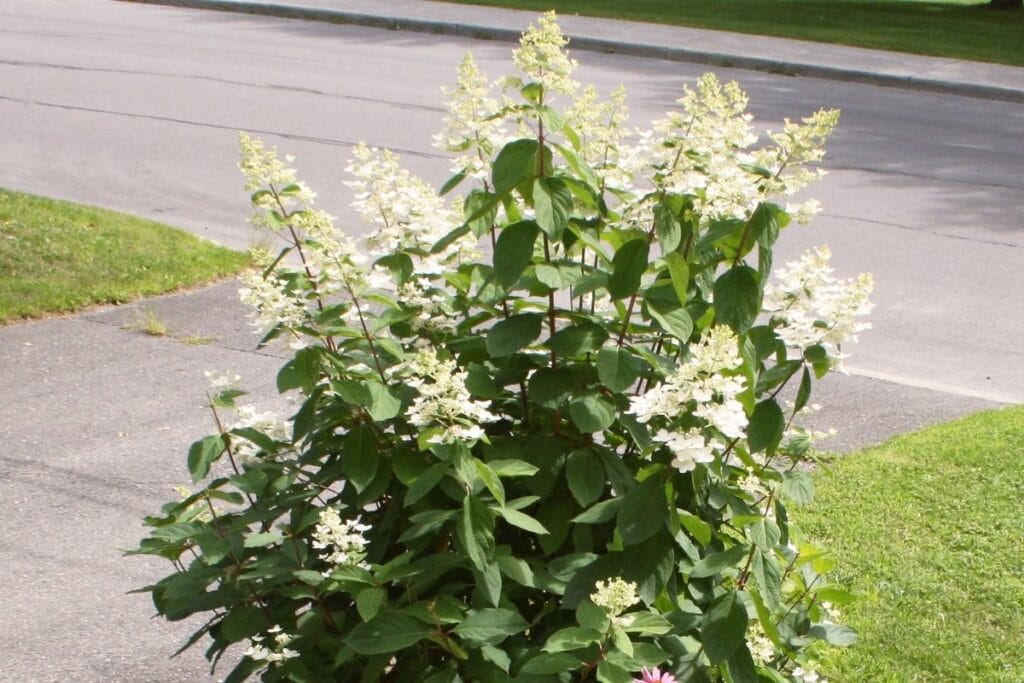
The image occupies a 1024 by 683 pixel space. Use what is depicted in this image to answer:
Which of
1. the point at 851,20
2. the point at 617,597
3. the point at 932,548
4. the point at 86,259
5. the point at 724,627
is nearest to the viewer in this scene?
the point at 617,597

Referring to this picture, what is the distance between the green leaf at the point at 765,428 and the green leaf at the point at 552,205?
21.6 inches

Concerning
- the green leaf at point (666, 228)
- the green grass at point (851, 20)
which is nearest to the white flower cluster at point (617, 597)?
the green leaf at point (666, 228)

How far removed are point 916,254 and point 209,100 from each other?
24.3ft

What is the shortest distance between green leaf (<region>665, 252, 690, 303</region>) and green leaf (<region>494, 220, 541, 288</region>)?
28 centimetres

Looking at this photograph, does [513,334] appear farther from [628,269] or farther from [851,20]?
[851,20]

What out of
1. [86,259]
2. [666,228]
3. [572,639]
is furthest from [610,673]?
[86,259]

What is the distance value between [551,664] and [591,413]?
0.51 metres

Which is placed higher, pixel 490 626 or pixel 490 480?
pixel 490 480

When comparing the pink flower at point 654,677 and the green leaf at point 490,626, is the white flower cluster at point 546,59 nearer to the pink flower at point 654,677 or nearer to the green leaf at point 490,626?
the green leaf at point 490,626

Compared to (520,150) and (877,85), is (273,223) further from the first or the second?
(877,85)

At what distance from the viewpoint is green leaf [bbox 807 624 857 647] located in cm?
308

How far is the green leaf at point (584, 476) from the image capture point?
2.68 meters

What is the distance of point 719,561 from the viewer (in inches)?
105

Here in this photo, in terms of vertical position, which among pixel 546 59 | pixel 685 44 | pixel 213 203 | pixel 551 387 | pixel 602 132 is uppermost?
pixel 546 59
